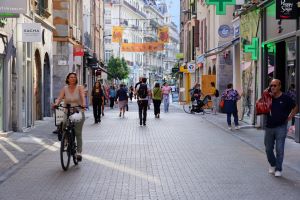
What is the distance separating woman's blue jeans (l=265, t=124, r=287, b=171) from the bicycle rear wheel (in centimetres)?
350

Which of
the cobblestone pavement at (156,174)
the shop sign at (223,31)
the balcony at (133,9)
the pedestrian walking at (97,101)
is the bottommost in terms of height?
the cobblestone pavement at (156,174)

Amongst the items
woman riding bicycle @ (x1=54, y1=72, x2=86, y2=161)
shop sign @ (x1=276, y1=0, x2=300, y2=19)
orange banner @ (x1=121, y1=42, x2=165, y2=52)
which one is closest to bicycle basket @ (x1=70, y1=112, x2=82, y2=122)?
woman riding bicycle @ (x1=54, y1=72, x2=86, y2=161)

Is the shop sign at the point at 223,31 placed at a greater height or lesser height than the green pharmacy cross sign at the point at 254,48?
greater

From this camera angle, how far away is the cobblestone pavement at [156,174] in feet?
30.9

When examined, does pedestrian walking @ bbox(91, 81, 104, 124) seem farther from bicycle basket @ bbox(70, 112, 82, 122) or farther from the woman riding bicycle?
bicycle basket @ bbox(70, 112, 82, 122)

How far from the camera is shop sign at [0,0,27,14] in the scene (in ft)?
52.1

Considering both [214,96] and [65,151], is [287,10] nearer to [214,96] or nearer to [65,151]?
[65,151]

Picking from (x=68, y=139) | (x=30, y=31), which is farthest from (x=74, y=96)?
(x=30, y=31)

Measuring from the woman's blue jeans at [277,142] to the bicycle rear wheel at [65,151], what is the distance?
3498mm

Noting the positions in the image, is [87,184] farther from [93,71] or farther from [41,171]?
[93,71]

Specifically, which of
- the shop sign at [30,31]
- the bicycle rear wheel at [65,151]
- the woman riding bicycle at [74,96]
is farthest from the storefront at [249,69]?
the bicycle rear wheel at [65,151]

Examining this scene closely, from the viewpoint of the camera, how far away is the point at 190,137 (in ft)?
62.9

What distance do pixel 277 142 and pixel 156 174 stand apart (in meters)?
2.10

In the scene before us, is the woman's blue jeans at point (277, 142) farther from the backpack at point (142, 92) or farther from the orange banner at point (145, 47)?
the orange banner at point (145, 47)
